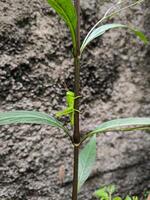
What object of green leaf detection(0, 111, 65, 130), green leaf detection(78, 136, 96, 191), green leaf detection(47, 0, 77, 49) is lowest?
green leaf detection(78, 136, 96, 191)

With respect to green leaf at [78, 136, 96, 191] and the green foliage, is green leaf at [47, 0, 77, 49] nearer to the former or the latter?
the green foliage

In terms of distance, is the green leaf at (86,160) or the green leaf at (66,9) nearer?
the green leaf at (66,9)

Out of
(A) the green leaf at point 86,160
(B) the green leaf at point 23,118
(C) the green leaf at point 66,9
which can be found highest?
(C) the green leaf at point 66,9

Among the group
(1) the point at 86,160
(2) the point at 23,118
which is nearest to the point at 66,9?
(2) the point at 23,118

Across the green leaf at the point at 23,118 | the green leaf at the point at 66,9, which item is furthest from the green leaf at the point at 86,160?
the green leaf at the point at 66,9

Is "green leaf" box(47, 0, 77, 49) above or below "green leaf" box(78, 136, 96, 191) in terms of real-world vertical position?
above

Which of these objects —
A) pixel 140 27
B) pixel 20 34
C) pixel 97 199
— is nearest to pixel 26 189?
pixel 97 199

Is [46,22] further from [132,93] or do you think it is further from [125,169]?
[125,169]

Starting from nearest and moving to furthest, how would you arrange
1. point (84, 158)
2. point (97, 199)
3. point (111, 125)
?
point (111, 125), point (84, 158), point (97, 199)

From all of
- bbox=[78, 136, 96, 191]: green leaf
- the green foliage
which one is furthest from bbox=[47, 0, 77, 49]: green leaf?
bbox=[78, 136, 96, 191]: green leaf

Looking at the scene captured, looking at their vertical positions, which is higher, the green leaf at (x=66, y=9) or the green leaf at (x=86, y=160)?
the green leaf at (x=66, y=9)

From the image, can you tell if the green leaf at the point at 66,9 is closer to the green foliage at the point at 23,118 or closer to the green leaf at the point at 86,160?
the green foliage at the point at 23,118
